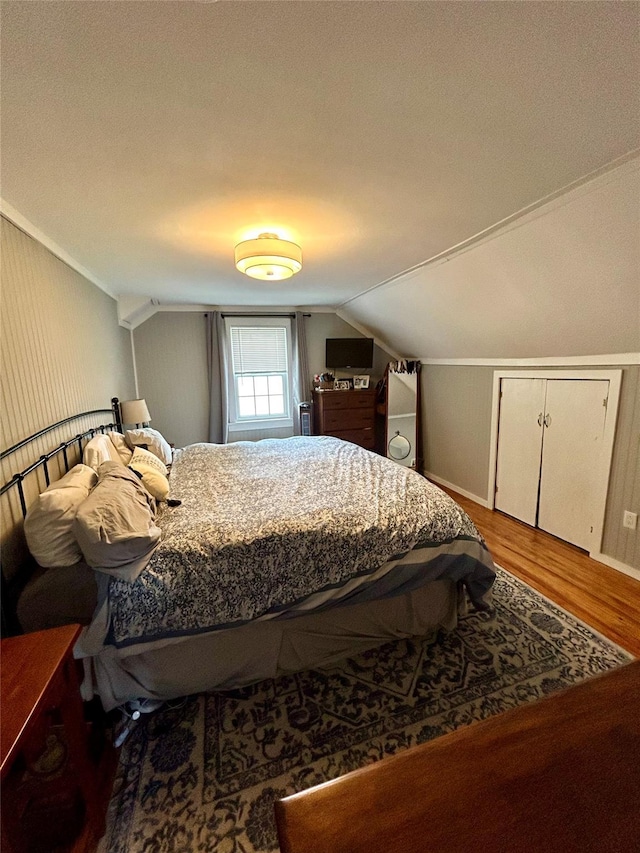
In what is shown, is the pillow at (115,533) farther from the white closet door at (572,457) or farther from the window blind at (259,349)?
the window blind at (259,349)

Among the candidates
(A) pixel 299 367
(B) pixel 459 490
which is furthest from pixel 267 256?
(B) pixel 459 490

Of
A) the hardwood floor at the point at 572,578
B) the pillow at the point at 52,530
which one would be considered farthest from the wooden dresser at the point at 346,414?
the pillow at the point at 52,530

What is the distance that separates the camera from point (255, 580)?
5.30 ft

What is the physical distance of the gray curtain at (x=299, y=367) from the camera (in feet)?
16.2

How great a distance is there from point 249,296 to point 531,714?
4233mm

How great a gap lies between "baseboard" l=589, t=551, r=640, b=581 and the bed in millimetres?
1301

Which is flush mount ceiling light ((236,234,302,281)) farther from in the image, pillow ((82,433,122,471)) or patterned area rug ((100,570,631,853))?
patterned area rug ((100,570,631,853))

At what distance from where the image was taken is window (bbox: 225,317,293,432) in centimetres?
483

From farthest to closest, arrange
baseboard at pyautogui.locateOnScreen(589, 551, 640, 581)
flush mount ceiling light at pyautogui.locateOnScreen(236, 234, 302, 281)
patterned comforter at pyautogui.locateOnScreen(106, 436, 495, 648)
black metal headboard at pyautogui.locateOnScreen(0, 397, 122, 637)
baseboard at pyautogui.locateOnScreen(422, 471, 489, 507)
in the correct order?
1. baseboard at pyautogui.locateOnScreen(422, 471, 489, 507)
2. baseboard at pyautogui.locateOnScreen(589, 551, 640, 581)
3. flush mount ceiling light at pyautogui.locateOnScreen(236, 234, 302, 281)
4. patterned comforter at pyautogui.locateOnScreen(106, 436, 495, 648)
5. black metal headboard at pyautogui.locateOnScreen(0, 397, 122, 637)

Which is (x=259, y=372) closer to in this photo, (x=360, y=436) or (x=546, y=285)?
(x=360, y=436)

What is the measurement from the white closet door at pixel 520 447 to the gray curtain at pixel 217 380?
336 centimetres

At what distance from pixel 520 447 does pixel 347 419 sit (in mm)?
2216

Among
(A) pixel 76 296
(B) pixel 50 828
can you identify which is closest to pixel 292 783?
(B) pixel 50 828

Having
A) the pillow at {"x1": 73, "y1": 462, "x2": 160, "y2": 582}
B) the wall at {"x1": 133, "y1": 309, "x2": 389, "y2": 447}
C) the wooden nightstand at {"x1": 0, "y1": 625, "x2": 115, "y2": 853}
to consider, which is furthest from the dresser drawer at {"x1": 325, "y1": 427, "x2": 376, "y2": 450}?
the wooden nightstand at {"x1": 0, "y1": 625, "x2": 115, "y2": 853}
